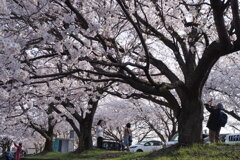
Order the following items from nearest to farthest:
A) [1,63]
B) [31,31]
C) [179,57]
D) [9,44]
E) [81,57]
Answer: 1. [9,44]
2. [1,63]
3. [81,57]
4. [31,31]
5. [179,57]

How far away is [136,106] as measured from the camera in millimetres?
30750

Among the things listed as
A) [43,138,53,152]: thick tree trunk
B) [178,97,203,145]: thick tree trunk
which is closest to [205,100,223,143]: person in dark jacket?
[178,97,203,145]: thick tree trunk

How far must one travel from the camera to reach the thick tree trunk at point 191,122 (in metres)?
9.96

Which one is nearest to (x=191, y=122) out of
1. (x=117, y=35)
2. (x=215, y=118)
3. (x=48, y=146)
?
(x=215, y=118)

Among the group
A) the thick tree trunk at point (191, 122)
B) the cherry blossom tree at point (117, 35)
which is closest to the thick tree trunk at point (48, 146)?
the cherry blossom tree at point (117, 35)

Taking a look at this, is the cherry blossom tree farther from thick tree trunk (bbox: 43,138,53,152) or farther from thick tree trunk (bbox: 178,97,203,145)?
thick tree trunk (bbox: 43,138,53,152)

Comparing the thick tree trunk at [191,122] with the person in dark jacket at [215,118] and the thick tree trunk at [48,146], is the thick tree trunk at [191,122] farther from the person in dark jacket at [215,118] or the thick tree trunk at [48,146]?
the thick tree trunk at [48,146]

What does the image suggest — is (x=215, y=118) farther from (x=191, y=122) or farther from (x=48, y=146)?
(x=48, y=146)

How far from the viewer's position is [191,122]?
33.0 ft

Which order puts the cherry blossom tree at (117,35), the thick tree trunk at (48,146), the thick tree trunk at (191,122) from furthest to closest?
1. the thick tree trunk at (48,146)
2. the thick tree trunk at (191,122)
3. the cherry blossom tree at (117,35)

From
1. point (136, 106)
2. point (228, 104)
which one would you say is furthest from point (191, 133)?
point (136, 106)

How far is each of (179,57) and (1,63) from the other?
6.82 meters

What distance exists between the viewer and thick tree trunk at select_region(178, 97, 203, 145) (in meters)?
9.96

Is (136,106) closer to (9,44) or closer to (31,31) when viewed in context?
(31,31)
